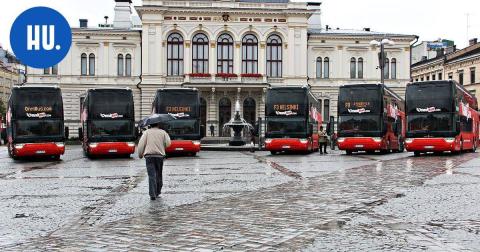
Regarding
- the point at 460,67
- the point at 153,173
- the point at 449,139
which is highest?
the point at 460,67

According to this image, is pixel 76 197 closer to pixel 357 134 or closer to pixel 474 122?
pixel 357 134

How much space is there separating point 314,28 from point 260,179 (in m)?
59.7

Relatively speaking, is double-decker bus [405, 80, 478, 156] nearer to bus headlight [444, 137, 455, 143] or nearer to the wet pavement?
bus headlight [444, 137, 455, 143]

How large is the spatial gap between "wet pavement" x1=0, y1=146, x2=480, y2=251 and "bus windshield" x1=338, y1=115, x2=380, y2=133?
1414cm

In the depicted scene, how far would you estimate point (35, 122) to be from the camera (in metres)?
30.1

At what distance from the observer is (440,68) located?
82.7 m

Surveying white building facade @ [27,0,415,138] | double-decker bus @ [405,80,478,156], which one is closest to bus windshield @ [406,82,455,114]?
double-decker bus @ [405,80,478,156]

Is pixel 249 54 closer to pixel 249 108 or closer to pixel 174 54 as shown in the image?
pixel 249 108

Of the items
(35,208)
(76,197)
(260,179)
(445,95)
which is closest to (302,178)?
(260,179)

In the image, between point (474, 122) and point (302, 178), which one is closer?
point (302, 178)

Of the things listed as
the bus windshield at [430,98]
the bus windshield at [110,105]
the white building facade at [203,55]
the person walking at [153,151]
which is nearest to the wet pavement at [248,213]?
the person walking at [153,151]

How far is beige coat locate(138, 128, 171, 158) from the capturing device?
13.9 metres

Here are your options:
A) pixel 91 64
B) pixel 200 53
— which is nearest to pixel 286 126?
pixel 200 53

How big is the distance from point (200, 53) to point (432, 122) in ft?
130
